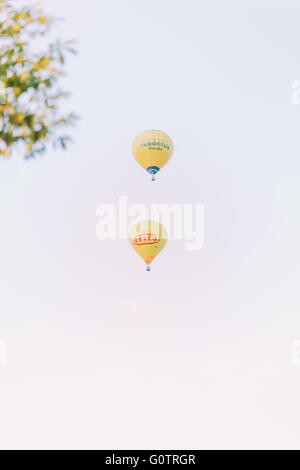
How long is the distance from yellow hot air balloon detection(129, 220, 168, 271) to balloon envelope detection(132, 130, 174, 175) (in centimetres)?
354

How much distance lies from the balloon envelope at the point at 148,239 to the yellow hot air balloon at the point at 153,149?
3.54m

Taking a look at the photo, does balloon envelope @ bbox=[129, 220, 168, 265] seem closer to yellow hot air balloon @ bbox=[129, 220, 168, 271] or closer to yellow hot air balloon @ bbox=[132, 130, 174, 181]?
yellow hot air balloon @ bbox=[129, 220, 168, 271]

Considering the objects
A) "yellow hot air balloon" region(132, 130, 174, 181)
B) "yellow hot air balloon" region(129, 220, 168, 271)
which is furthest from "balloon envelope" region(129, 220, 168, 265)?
"yellow hot air balloon" region(132, 130, 174, 181)

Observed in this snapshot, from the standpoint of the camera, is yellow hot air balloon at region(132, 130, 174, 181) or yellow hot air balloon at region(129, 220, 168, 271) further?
yellow hot air balloon at region(132, 130, 174, 181)

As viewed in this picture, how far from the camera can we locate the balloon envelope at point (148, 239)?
31.2 meters

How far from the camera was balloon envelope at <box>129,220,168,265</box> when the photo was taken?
1228 inches

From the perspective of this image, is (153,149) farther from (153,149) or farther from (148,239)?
(148,239)

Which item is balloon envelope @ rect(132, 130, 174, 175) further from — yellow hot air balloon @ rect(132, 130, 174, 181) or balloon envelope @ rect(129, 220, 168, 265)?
balloon envelope @ rect(129, 220, 168, 265)

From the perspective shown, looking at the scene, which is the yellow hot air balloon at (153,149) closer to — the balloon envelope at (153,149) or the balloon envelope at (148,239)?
the balloon envelope at (153,149)

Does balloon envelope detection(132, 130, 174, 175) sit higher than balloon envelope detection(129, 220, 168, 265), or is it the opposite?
balloon envelope detection(132, 130, 174, 175)

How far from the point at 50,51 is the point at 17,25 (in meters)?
0.87

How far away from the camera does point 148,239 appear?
A: 1227 inches
